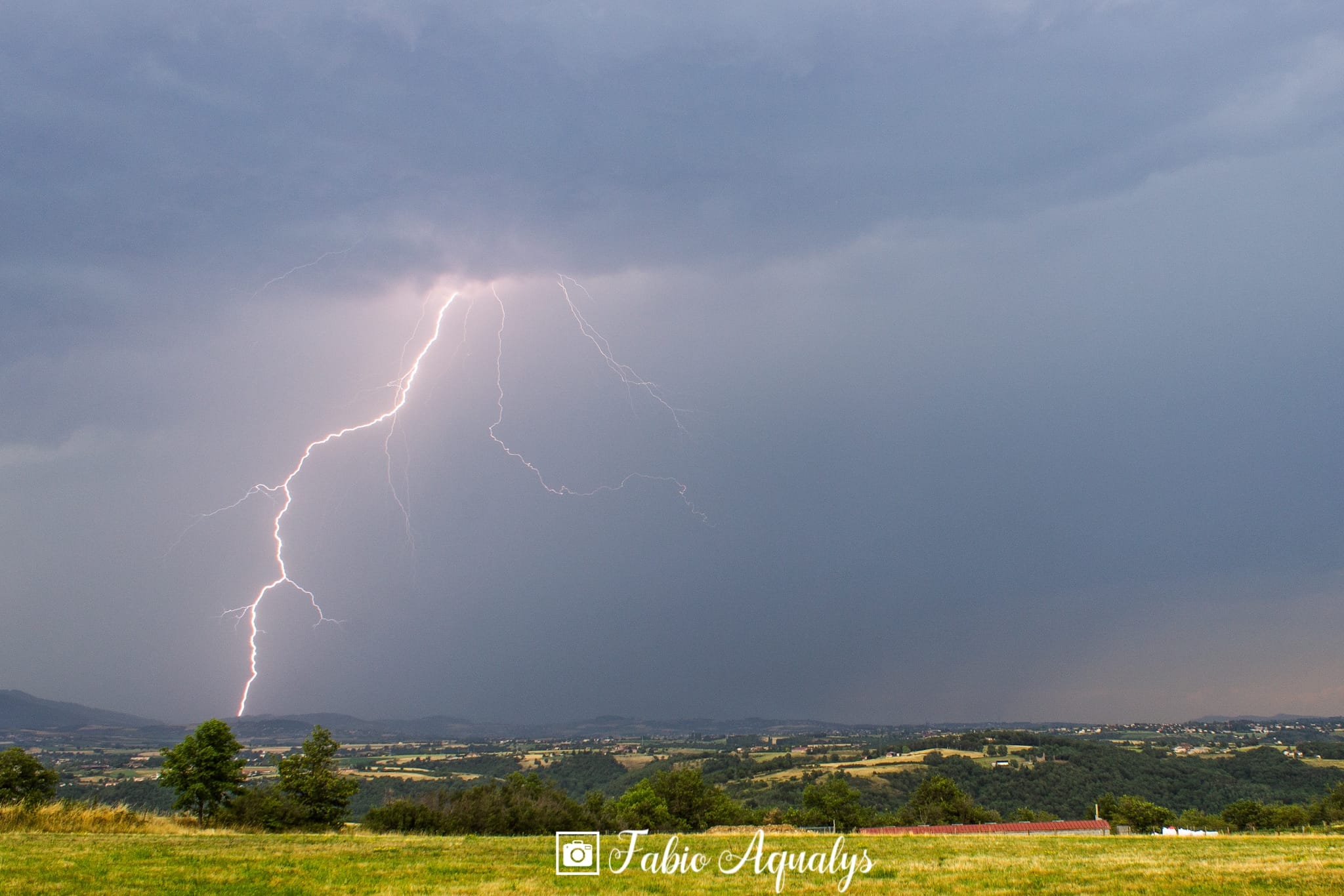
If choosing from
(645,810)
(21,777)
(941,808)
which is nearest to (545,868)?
(21,777)

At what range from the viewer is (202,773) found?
101 ft

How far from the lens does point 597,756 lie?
168 meters

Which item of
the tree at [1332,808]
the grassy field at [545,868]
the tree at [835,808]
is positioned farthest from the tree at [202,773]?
the tree at [1332,808]

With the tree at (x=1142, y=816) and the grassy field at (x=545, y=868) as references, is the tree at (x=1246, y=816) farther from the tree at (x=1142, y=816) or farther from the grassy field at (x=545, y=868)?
the grassy field at (x=545, y=868)

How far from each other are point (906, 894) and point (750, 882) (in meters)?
2.33

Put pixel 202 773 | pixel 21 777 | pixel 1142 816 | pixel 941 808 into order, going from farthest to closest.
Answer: pixel 941 808 → pixel 1142 816 → pixel 21 777 → pixel 202 773

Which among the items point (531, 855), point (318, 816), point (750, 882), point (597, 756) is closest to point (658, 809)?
point (318, 816)

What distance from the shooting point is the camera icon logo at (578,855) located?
1238 centimetres

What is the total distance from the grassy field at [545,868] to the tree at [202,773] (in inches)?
654

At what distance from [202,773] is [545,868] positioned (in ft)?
86.9

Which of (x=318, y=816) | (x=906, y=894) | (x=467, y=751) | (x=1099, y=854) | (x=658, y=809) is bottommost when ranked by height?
(x=467, y=751)

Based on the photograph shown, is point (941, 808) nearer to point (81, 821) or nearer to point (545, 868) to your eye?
point (545, 868)

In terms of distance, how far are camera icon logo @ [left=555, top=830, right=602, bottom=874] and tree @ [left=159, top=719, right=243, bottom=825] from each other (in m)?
22.6

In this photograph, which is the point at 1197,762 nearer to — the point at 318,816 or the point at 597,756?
the point at 597,756
